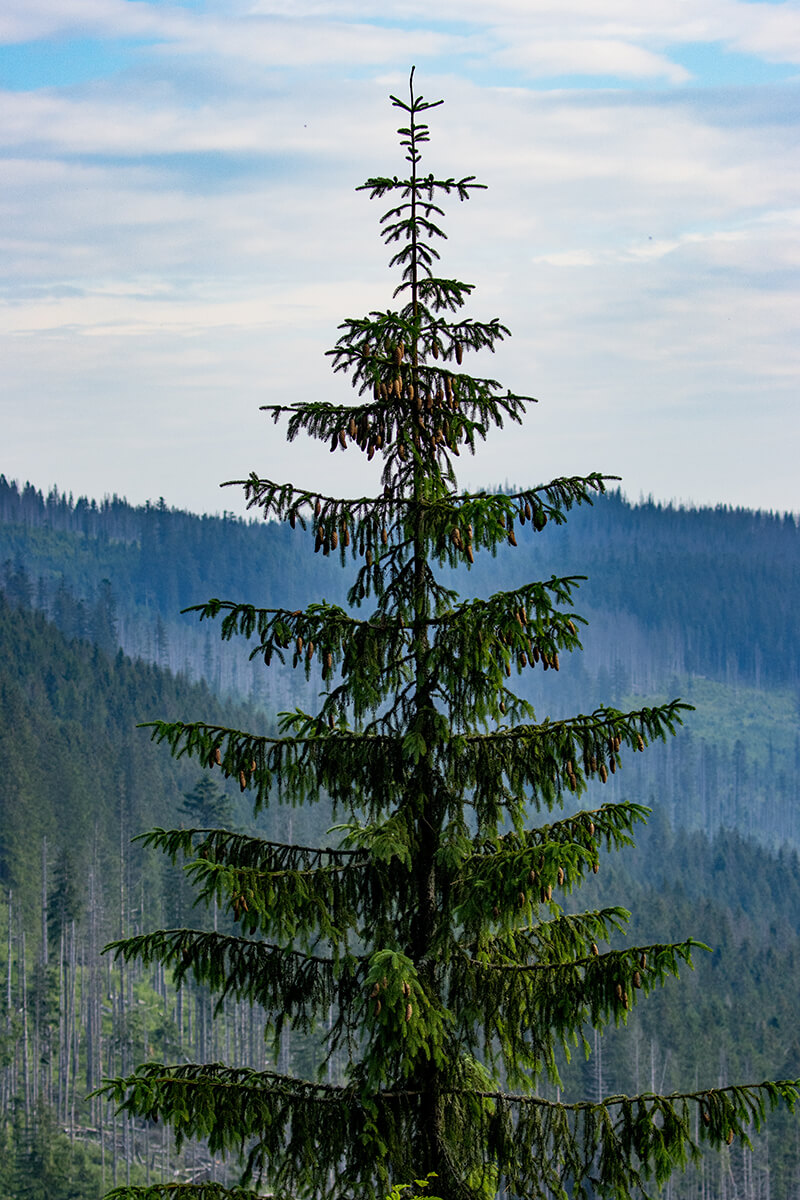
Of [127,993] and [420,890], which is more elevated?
[420,890]

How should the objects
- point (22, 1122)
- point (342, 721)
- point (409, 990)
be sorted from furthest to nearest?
point (22, 1122), point (342, 721), point (409, 990)

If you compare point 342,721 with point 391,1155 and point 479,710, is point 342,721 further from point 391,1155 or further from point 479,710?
point 391,1155

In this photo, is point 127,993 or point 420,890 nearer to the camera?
point 420,890

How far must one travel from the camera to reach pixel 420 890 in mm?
11797

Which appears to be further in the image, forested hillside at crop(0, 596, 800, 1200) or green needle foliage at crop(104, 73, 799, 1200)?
forested hillside at crop(0, 596, 800, 1200)

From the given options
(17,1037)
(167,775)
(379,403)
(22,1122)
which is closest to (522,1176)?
(379,403)

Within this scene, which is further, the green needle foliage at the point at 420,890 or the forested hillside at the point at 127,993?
the forested hillside at the point at 127,993

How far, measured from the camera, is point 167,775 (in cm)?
18775

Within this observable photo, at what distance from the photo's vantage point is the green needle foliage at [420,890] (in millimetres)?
10602

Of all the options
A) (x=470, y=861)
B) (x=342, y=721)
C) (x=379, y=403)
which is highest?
(x=379, y=403)

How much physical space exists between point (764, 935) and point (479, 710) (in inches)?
7274

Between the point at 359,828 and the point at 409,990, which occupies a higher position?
the point at 359,828

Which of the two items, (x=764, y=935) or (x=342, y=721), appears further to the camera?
(x=764, y=935)

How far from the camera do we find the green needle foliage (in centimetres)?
1060
